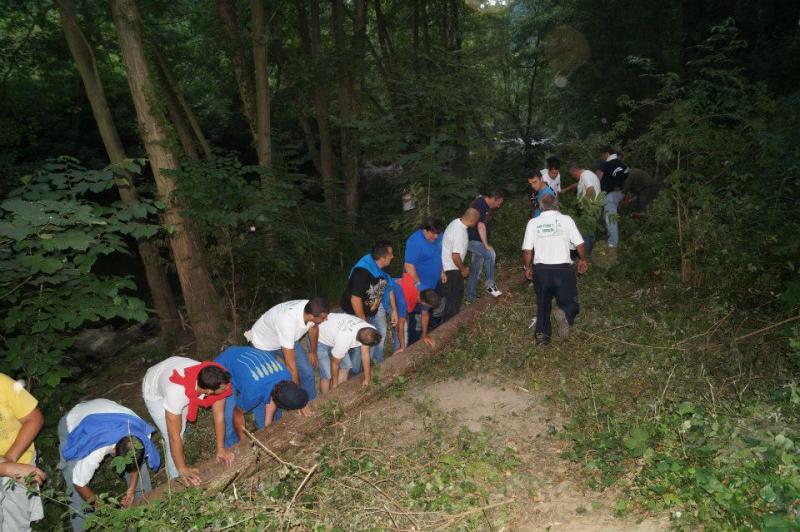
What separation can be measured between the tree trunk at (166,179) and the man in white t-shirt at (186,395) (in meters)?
2.48

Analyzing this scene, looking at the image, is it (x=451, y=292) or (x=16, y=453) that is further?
(x=451, y=292)

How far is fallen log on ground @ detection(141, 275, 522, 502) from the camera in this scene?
4359 mm

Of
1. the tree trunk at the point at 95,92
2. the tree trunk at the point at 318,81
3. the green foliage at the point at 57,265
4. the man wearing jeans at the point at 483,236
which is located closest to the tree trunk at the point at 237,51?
the tree trunk at the point at 318,81

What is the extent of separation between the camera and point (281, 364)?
16.6 feet

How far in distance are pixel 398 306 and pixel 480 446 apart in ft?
7.49

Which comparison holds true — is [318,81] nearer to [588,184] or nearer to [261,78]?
[261,78]

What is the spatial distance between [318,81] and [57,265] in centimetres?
1038

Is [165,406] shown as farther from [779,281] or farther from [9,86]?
[9,86]

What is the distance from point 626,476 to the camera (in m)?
3.74

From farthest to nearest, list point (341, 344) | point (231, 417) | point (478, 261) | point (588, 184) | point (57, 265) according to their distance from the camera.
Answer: point (588, 184), point (478, 261), point (341, 344), point (231, 417), point (57, 265)

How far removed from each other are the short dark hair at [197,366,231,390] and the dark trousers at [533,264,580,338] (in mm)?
3644

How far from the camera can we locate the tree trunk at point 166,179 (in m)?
6.90

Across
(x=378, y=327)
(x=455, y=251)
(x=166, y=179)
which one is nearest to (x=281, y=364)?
(x=378, y=327)

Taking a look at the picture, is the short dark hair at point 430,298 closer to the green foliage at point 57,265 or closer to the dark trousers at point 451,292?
the dark trousers at point 451,292
